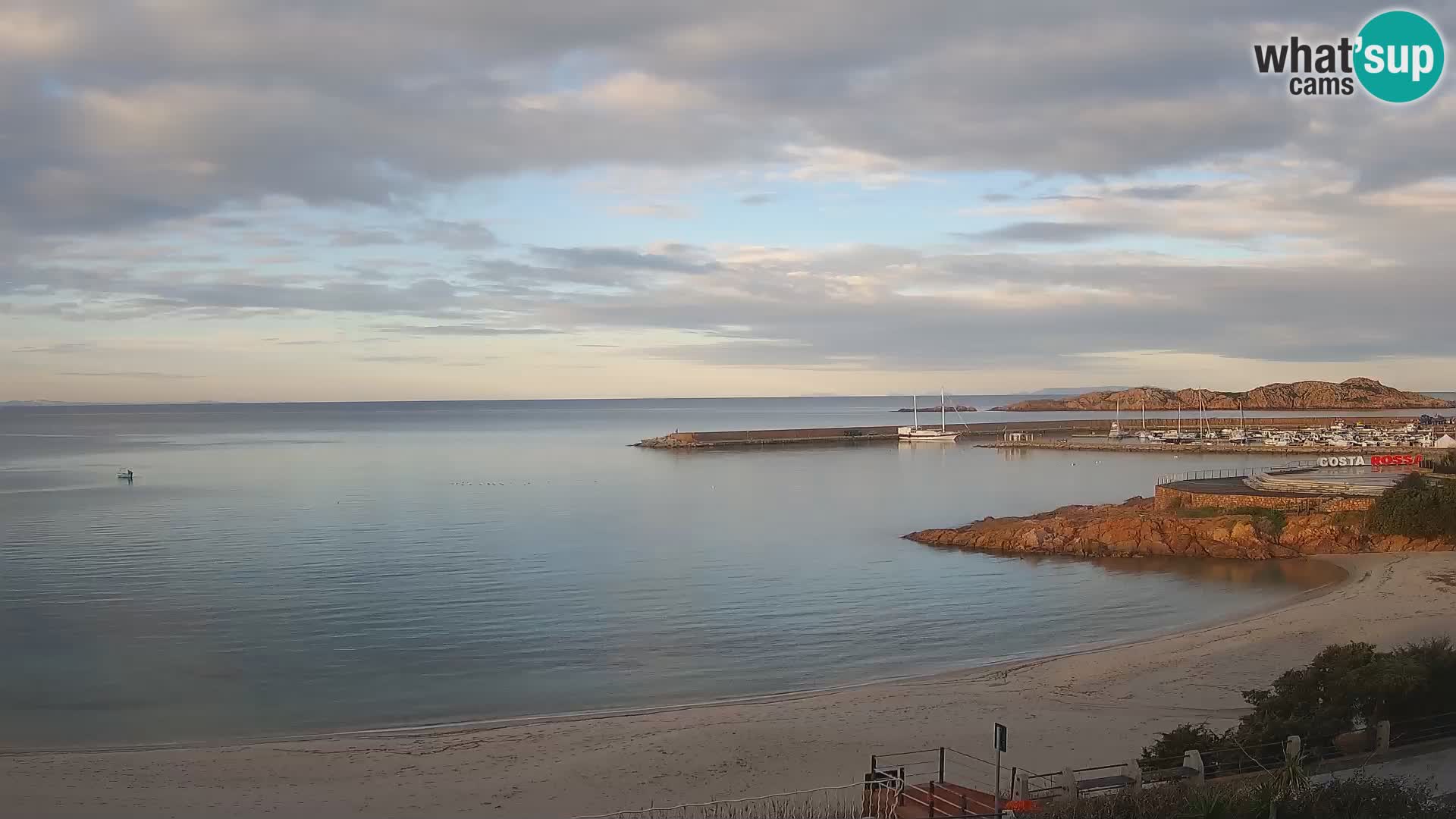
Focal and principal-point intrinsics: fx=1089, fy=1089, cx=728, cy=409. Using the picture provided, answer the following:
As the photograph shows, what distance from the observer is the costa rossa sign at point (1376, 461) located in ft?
167

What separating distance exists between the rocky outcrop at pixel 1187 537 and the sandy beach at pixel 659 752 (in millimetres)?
14909

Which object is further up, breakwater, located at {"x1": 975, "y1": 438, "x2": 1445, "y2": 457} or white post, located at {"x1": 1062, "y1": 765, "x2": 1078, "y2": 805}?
breakwater, located at {"x1": 975, "y1": 438, "x2": 1445, "y2": 457}

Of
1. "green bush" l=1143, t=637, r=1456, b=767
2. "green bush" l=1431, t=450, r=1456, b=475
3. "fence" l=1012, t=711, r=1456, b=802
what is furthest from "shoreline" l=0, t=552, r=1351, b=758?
"green bush" l=1431, t=450, r=1456, b=475

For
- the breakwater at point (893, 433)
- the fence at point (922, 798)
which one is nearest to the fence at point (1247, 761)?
the fence at point (922, 798)

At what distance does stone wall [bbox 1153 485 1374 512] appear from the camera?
38375 mm

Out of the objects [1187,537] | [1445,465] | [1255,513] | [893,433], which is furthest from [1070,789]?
[893,433]

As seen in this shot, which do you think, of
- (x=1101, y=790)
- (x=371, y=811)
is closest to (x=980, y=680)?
(x=1101, y=790)

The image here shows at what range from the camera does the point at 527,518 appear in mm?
50438

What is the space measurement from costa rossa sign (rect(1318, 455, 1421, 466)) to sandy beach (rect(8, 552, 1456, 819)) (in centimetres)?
3313

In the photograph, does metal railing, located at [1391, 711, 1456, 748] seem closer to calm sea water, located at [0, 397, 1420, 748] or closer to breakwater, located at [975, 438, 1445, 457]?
calm sea water, located at [0, 397, 1420, 748]

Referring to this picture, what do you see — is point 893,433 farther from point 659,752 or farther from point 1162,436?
point 659,752

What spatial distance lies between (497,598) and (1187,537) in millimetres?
23353

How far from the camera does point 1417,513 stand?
35.4 meters

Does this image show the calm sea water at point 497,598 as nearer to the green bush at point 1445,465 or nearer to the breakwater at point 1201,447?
the green bush at point 1445,465
